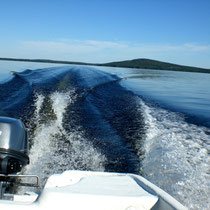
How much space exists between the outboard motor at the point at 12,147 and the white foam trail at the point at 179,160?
1.66 meters

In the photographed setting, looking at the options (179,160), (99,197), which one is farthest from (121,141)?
(99,197)

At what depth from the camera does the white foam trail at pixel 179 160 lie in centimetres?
291

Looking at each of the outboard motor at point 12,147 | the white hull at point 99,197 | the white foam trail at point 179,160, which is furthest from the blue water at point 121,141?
the white hull at point 99,197

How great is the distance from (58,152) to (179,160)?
1.87m

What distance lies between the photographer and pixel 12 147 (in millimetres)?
2480

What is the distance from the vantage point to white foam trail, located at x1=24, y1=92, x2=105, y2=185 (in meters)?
3.55

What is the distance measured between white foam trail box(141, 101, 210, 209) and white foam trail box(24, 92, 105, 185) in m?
0.83

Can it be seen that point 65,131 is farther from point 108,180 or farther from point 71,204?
point 71,204

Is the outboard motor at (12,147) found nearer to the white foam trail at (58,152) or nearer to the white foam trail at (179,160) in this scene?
the white foam trail at (58,152)

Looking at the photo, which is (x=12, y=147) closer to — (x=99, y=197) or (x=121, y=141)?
(x=99, y=197)

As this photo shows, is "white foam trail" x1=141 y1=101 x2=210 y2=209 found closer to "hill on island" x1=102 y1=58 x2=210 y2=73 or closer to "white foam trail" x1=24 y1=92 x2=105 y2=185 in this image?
"white foam trail" x1=24 y1=92 x2=105 y2=185

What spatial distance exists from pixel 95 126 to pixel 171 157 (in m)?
2.09

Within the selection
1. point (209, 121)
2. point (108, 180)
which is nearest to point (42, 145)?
point (108, 180)

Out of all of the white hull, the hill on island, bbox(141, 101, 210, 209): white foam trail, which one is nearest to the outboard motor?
the white hull
